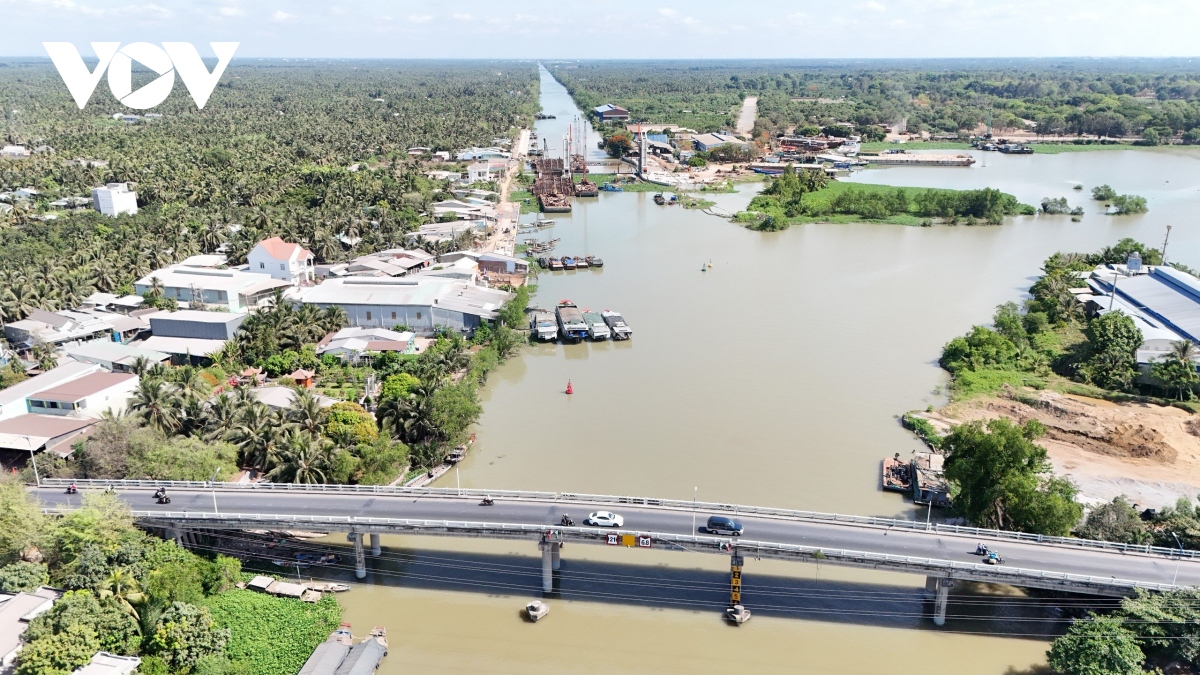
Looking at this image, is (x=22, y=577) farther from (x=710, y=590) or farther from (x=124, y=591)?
(x=710, y=590)

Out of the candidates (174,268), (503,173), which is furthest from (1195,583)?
(503,173)

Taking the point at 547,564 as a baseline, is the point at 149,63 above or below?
above

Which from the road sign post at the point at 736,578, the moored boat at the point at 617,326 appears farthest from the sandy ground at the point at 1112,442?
the moored boat at the point at 617,326

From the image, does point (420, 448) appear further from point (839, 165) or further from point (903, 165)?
point (903, 165)

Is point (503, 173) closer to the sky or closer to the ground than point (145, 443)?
closer to the sky

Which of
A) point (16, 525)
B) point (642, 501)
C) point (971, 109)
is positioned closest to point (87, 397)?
point (16, 525)

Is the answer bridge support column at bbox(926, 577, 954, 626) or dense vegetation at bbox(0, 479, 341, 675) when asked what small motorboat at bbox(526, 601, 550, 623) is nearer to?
dense vegetation at bbox(0, 479, 341, 675)
